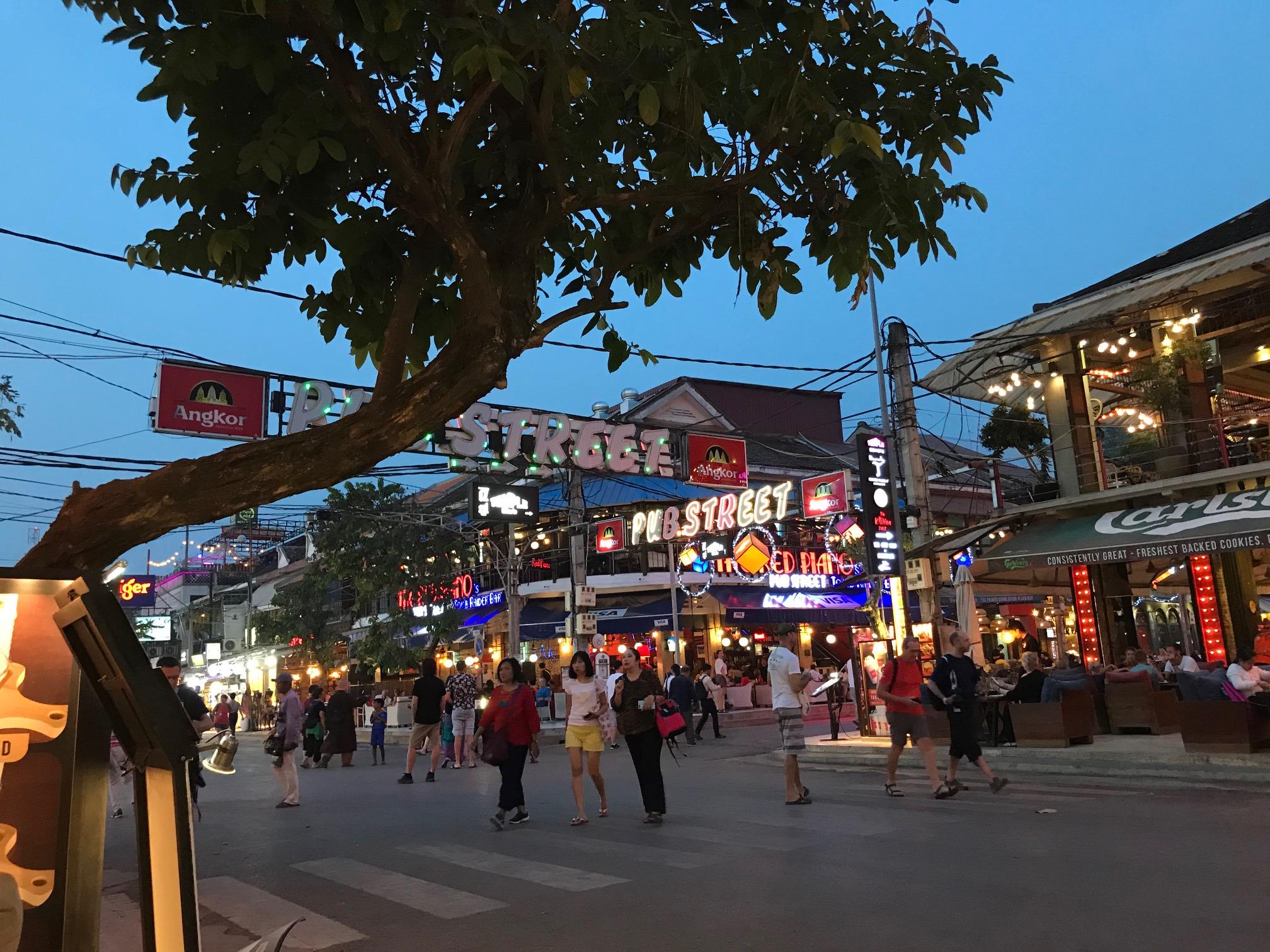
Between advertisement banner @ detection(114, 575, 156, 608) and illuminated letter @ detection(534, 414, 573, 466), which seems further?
advertisement banner @ detection(114, 575, 156, 608)

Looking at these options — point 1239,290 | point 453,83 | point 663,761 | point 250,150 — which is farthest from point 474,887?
point 1239,290

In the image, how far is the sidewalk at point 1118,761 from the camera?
10780 millimetres

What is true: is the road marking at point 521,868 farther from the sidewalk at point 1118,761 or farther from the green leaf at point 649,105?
the sidewalk at point 1118,761

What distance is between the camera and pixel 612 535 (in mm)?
27297

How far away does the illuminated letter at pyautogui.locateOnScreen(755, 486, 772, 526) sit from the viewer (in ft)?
82.6

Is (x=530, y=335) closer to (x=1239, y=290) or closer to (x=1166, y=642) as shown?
(x=1239, y=290)

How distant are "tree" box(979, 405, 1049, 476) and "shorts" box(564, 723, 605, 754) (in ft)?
47.8

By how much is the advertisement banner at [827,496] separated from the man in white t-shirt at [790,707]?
536 inches

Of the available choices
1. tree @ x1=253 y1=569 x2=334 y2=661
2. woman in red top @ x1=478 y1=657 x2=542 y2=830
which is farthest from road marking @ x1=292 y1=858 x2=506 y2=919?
tree @ x1=253 y1=569 x2=334 y2=661

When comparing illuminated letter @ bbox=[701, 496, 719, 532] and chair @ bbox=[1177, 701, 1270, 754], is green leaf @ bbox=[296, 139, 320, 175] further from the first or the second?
illuminated letter @ bbox=[701, 496, 719, 532]

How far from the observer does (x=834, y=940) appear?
16.9ft

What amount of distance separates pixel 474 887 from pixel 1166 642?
27.5 meters

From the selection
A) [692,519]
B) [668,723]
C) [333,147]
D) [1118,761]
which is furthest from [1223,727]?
[692,519]

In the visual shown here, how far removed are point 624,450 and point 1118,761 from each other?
12937 millimetres
